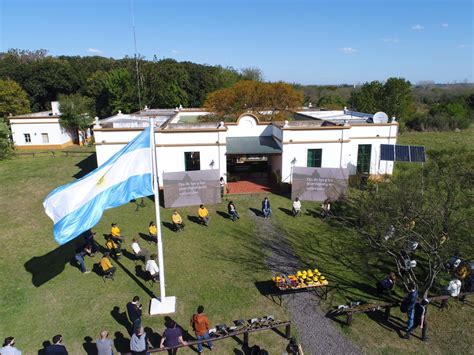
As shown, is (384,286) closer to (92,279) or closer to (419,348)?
(419,348)

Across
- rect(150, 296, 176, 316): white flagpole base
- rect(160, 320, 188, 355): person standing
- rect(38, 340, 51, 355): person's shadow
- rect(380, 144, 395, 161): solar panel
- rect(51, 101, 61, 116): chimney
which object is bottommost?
rect(38, 340, 51, 355): person's shadow

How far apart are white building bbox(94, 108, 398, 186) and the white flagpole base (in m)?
11.9

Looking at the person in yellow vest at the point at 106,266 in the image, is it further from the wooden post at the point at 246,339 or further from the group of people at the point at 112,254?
the wooden post at the point at 246,339

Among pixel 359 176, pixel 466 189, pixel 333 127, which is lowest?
pixel 359 176

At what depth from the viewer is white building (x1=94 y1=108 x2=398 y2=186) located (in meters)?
21.9

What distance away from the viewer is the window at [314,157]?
22977 mm

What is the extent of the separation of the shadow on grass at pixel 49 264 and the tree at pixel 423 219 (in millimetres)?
11920

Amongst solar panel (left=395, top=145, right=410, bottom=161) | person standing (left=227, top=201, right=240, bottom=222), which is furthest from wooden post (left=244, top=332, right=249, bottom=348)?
solar panel (left=395, top=145, right=410, bottom=161)

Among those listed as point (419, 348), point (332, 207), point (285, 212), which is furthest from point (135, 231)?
point (419, 348)

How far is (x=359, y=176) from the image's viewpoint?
2300cm

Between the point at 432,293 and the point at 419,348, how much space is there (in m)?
3.44

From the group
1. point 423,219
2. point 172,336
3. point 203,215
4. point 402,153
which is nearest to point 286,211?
point 203,215

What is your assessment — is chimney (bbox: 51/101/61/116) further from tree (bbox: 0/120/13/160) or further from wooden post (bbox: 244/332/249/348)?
wooden post (bbox: 244/332/249/348)

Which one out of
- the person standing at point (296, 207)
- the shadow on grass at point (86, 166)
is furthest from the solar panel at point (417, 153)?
the shadow on grass at point (86, 166)
